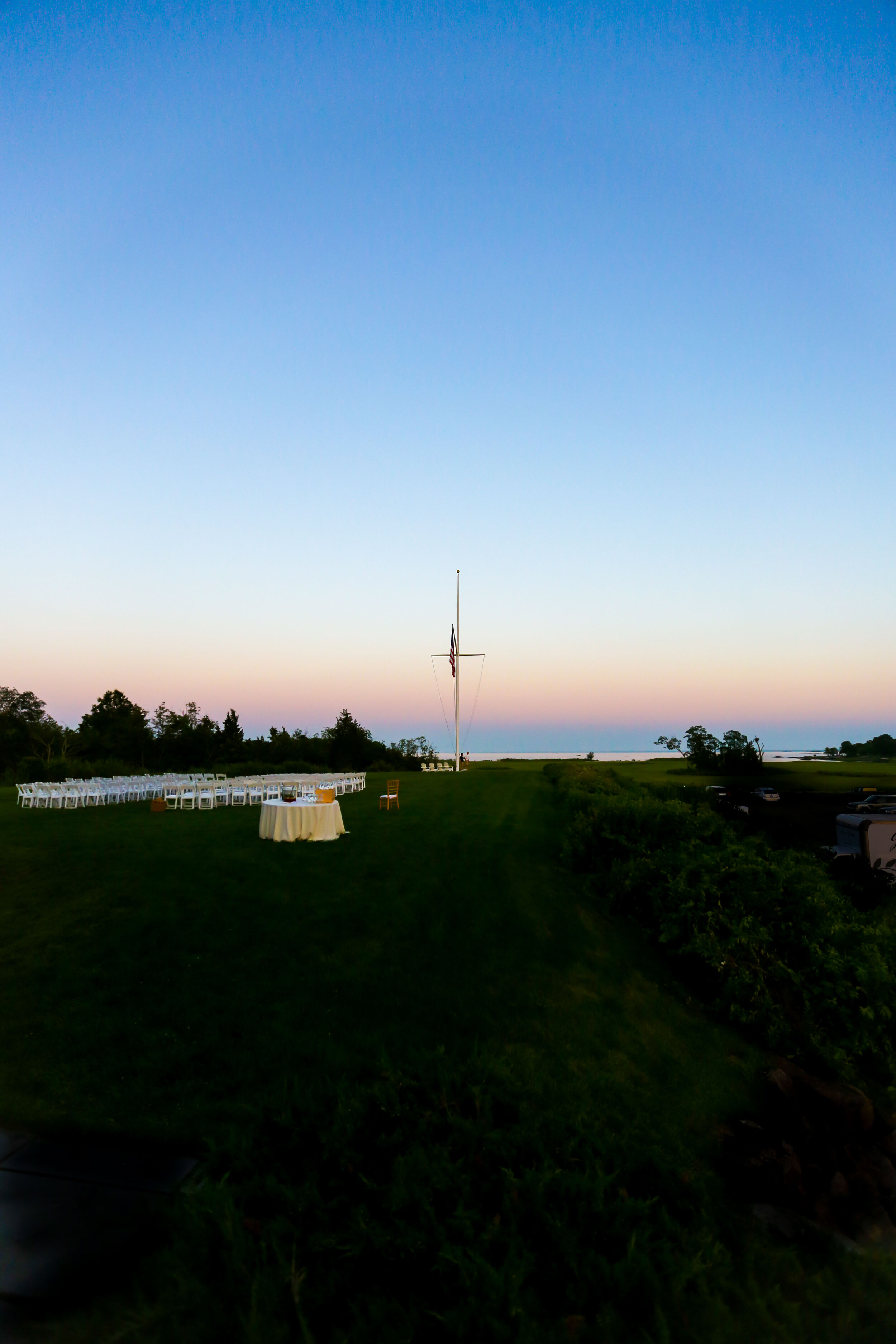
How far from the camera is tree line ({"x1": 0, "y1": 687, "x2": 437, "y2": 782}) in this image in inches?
1905

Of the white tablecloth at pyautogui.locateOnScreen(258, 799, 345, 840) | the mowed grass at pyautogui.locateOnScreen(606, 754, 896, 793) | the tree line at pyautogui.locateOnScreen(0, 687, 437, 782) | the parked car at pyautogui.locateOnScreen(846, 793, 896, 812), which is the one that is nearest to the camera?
the white tablecloth at pyautogui.locateOnScreen(258, 799, 345, 840)

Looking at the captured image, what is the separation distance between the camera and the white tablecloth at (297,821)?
12.3 metres

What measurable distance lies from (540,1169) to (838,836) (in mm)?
10137

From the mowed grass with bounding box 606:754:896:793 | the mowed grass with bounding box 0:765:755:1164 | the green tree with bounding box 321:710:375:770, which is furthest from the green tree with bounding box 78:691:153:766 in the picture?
the mowed grass with bounding box 0:765:755:1164

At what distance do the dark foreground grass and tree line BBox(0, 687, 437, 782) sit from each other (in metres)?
33.4

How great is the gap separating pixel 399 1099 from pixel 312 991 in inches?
88.8

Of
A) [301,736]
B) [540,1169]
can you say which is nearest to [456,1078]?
[540,1169]

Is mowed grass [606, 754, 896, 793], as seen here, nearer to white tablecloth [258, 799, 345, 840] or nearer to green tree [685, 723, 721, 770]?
green tree [685, 723, 721, 770]

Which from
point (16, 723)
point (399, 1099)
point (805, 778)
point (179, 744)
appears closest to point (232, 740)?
point (179, 744)

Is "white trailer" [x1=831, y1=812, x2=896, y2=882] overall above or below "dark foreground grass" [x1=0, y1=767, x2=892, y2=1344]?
above

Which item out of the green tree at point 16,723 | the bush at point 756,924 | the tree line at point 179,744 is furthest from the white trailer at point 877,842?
the green tree at point 16,723

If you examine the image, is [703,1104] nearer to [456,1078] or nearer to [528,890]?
[456,1078]

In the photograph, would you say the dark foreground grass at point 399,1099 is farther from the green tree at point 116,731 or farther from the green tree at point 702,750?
the green tree at point 116,731

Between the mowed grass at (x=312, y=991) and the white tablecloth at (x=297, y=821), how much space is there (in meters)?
1.16
